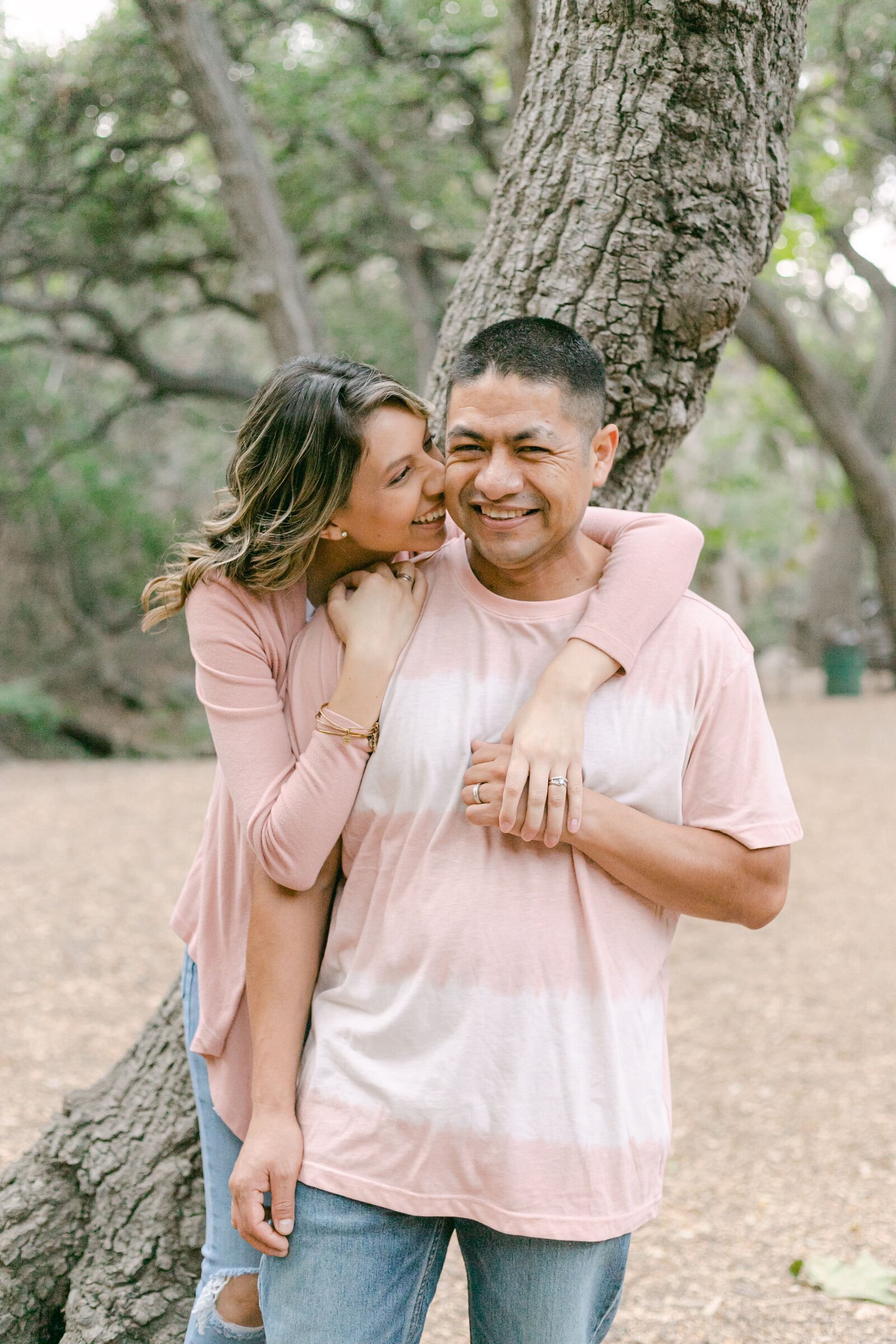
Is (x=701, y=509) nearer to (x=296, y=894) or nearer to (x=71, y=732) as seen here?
(x=71, y=732)

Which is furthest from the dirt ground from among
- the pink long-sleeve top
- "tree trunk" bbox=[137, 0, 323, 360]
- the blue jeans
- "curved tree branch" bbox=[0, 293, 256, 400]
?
"curved tree branch" bbox=[0, 293, 256, 400]

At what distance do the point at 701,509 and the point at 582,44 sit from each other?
12.7 metres

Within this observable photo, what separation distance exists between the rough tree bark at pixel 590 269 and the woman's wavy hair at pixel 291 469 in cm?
67

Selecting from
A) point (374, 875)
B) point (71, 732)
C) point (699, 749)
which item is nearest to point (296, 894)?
point (374, 875)

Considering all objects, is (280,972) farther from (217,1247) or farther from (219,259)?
(219,259)

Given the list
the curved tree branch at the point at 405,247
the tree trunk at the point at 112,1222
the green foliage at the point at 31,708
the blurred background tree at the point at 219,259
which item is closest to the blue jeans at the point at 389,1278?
the tree trunk at the point at 112,1222

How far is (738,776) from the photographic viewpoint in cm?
170

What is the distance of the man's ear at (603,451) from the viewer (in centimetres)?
193

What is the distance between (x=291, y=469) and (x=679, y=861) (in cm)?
87

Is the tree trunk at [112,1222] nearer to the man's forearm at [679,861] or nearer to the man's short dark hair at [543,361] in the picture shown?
the man's forearm at [679,861]

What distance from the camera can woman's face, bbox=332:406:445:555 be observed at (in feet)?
6.23

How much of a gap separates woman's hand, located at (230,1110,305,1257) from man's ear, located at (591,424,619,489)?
44.6 inches

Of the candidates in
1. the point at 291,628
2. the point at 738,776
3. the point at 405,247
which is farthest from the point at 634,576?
the point at 405,247

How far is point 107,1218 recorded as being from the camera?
7.86ft
